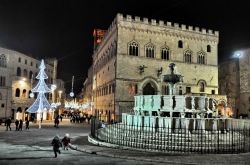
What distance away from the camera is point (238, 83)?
145 ft

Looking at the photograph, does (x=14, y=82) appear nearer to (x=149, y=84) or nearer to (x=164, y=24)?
(x=149, y=84)

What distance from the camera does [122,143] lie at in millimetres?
13930

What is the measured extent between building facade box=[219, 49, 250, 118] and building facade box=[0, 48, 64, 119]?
34200mm

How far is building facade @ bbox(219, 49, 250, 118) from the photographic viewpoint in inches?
1645

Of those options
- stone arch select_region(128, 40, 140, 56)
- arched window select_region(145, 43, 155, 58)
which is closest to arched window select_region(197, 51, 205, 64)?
arched window select_region(145, 43, 155, 58)

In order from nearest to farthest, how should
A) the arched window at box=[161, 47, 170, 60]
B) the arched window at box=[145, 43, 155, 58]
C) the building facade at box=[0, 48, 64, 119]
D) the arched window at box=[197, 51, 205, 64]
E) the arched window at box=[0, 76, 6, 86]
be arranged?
1. the arched window at box=[145, 43, 155, 58]
2. the arched window at box=[161, 47, 170, 60]
3. the arched window at box=[197, 51, 205, 64]
4. the arched window at box=[0, 76, 6, 86]
5. the building facade at box=[0, 48, 64, 119]

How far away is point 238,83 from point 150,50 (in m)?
19.1

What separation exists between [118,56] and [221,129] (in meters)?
20.0

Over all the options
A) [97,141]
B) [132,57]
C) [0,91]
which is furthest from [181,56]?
[0,91]

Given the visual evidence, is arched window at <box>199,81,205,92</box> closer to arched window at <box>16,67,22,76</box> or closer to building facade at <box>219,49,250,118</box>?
building facade at <box>219,49,250,118</box>

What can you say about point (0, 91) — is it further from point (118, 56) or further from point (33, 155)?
point (33, 155)

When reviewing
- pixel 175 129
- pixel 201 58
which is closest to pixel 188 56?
pixel 201 58

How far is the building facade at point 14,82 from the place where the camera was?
40.7m

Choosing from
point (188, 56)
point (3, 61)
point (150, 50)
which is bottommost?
point (3, 61)
